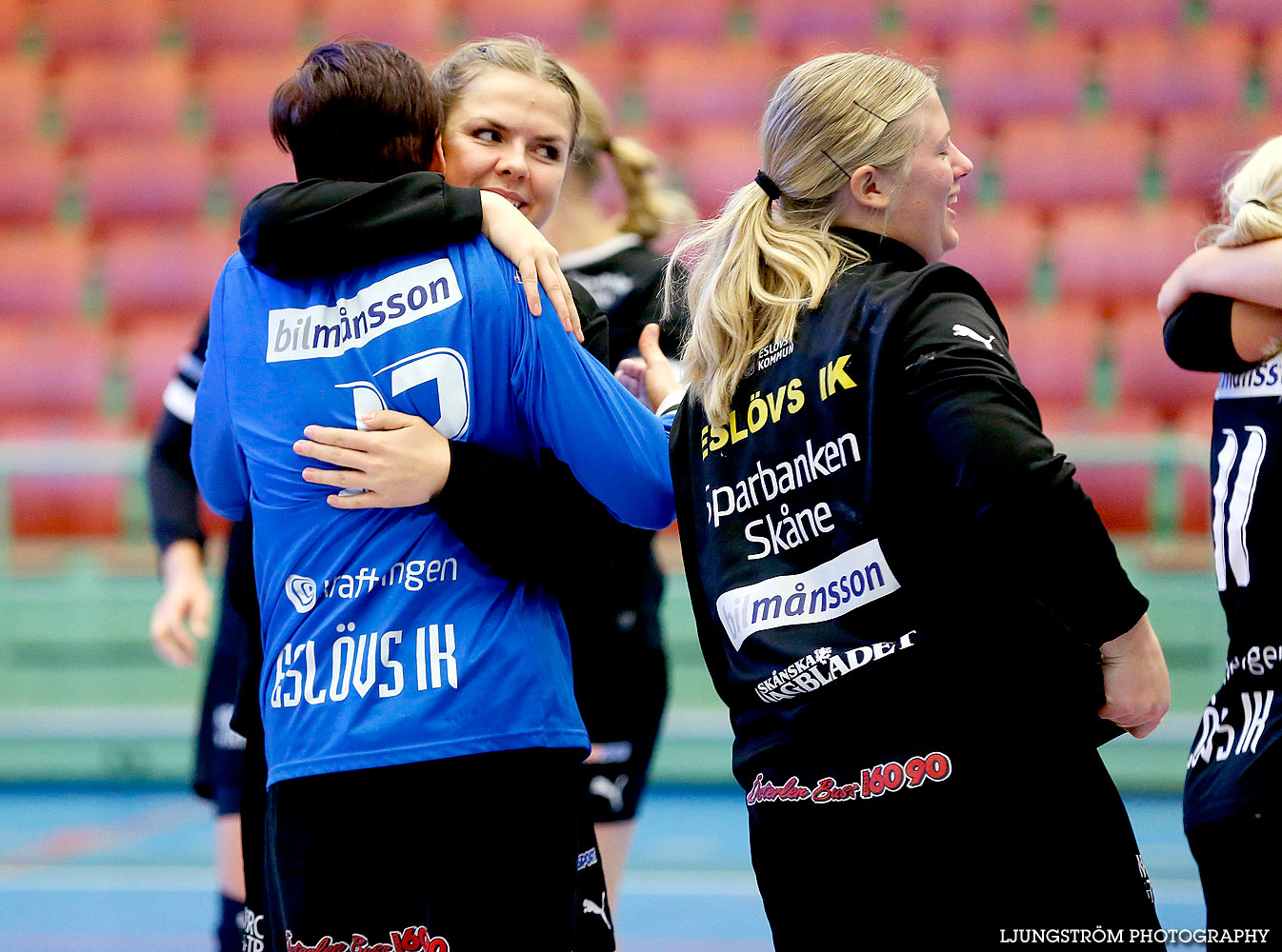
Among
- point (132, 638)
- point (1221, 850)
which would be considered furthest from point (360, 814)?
point (132, 638)

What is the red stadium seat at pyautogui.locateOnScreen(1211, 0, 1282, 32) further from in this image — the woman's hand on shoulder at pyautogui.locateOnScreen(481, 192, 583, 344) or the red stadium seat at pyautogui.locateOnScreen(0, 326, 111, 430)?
the woman's hand on shoulder at pyautogui.locateOnScreen(481, 192, 583, 344)

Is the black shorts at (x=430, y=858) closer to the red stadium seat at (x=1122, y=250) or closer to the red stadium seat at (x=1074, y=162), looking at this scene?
the red stadium seat at (x=1122, y=250)

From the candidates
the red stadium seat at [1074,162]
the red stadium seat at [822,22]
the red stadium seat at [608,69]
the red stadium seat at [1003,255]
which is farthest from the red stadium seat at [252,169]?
the red stadium seat at [1074,162]

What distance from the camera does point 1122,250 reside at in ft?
18.9

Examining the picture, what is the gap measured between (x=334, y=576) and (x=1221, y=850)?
1174mm

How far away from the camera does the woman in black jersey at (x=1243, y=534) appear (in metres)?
1.67

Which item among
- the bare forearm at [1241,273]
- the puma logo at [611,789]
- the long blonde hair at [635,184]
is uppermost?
the long blonde hair at [635,184]

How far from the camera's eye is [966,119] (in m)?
6.42

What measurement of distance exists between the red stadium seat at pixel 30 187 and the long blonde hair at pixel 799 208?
6.11m

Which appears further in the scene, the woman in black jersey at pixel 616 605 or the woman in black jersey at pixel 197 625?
the woman in black jersey at pixel 616 605

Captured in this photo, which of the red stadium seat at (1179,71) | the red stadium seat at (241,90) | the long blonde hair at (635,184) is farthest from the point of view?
the red stadium seat at (241,90)

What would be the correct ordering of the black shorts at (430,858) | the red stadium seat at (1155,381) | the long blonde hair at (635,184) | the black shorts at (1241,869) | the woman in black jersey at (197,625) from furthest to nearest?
the red stadium seat at (1155,381), the long blonde hair at (635,184), the woman in black jersey at (197,625), the black shorts at (1241,869), the black shorts at (430,858)

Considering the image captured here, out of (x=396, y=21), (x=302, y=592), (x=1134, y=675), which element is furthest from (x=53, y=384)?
(x=1134, y=675)

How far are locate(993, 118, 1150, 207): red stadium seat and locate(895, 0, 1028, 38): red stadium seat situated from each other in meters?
0.77
